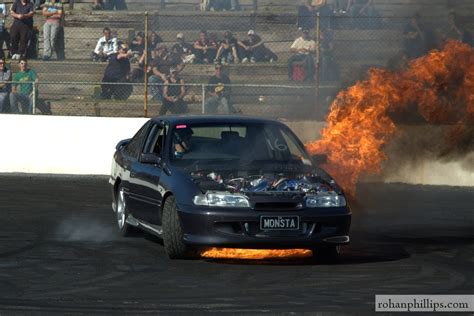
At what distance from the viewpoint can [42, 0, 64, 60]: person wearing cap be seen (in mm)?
27031

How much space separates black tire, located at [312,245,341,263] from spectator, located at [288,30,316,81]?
1179 cm

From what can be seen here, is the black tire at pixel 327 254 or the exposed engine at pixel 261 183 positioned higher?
the exposed engine at pixel 261 183

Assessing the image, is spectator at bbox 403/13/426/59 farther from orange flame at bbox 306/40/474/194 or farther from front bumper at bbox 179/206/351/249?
front bumper at bbox 179/206/351/249

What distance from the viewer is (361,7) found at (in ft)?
85.6

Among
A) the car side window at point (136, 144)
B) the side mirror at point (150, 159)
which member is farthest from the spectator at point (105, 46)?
the side mirror at point (150, 159)

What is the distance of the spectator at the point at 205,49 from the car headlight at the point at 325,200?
14.2 metres

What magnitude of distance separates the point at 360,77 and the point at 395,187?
2703mm

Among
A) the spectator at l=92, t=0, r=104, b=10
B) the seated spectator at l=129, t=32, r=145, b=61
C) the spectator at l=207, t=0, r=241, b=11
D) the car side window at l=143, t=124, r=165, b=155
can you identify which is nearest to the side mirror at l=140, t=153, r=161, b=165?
the car side window at l=143, t=124, r=165, b=155

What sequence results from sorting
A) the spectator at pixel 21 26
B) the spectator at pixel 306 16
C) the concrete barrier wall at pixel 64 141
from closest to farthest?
1. the concrete barrier wall at pixel 64 141
2. the spectator at pixel 306 16
3. the spectator at pixel 21 26

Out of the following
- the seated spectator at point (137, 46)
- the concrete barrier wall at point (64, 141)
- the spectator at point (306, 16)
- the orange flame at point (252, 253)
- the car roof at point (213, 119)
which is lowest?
the concrete barrier wall at point (64, 141)

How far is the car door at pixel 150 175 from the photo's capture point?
12.2 metres

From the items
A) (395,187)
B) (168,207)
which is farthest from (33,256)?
(395,187)

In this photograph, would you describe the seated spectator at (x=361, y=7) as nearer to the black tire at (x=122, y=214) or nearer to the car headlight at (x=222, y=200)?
the black tire at (x=122, y=214)

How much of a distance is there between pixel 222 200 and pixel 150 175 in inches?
55.9
